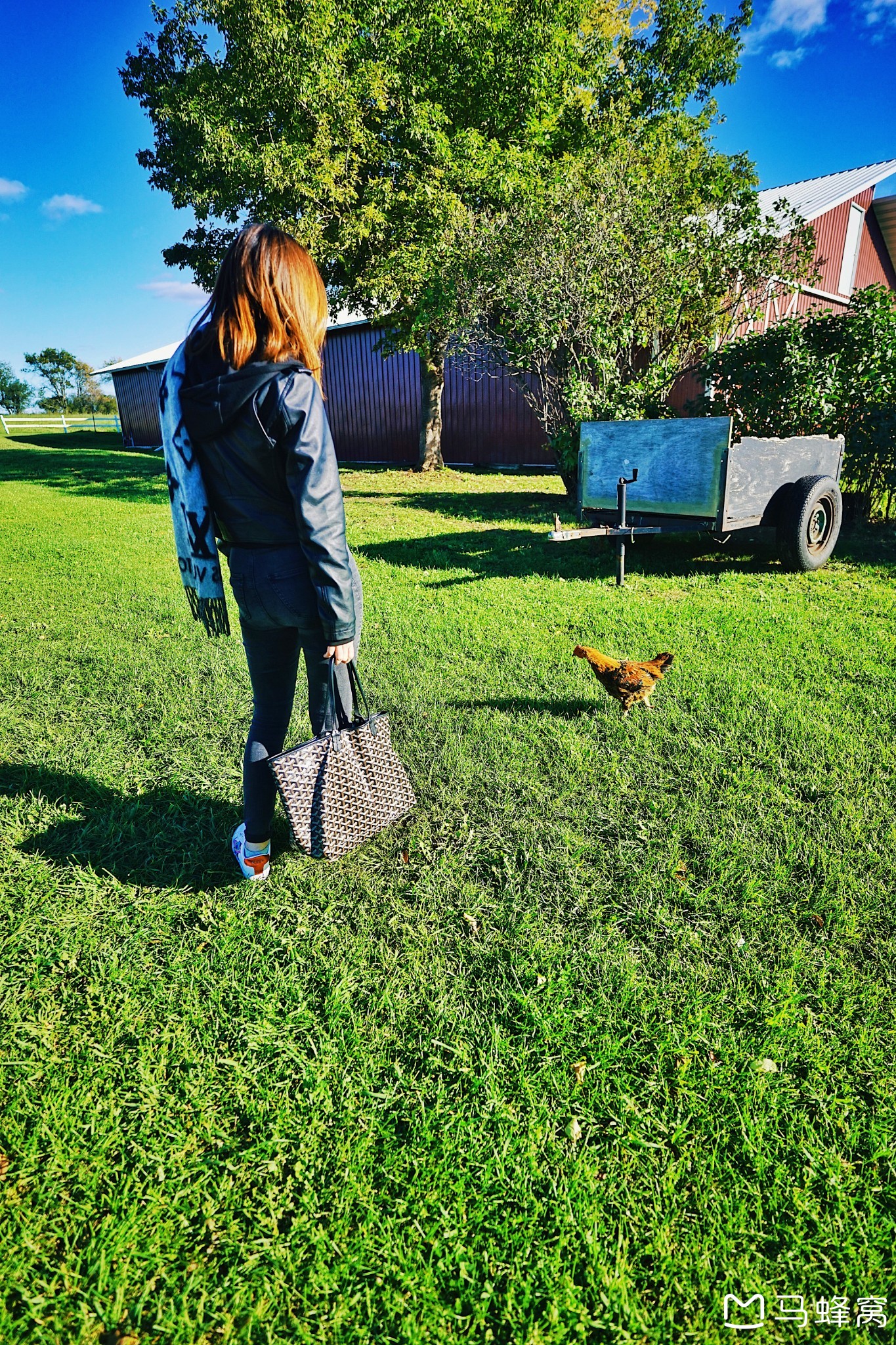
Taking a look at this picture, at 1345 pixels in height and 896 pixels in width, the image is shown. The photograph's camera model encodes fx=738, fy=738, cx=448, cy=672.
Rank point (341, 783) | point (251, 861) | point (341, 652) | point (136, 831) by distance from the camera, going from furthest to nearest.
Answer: point (136, 831), point (251, 861), point (341, 783), point (341, 652)

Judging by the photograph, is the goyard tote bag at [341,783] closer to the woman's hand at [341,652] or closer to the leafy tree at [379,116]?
the woman's hand at [341,652]

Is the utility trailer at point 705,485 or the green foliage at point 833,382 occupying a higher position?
the green foliage at point 833,382

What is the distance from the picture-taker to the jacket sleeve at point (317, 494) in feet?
6.92

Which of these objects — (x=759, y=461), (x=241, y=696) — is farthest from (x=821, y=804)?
(x=759, y=461)

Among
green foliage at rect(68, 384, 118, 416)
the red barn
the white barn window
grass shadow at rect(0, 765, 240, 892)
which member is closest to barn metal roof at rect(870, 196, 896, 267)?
the red barn

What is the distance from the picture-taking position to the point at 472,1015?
227 centimetres

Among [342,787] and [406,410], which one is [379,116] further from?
[342,787]

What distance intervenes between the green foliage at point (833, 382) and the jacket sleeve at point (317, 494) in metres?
6.99

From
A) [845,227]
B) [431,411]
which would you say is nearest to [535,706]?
[431,411]

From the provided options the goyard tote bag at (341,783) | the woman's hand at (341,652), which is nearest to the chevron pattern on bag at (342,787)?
the goyard tote bag at (341,783)

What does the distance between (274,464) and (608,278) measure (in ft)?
30.1

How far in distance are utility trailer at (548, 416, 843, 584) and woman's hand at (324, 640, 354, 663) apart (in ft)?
12.2

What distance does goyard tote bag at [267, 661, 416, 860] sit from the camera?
2.42m

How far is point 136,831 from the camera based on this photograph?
3.26 meters
